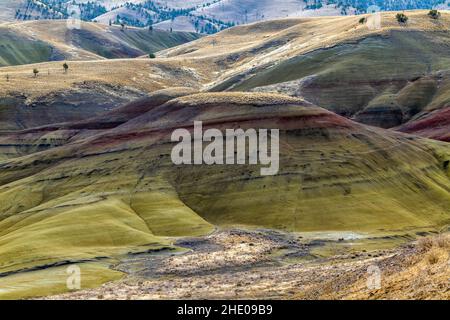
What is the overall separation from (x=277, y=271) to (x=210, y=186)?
45.7 meters

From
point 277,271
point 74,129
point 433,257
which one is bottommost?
point 277,271

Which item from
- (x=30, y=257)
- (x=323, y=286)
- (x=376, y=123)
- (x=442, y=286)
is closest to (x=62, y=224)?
(x=30, y=257)

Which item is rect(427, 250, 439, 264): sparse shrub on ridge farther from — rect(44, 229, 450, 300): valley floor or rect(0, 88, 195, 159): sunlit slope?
rect(0, 88, 195, 159): sunlit slope

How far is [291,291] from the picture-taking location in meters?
55.9

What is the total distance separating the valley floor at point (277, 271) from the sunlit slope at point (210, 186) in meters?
8.18

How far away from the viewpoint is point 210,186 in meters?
120

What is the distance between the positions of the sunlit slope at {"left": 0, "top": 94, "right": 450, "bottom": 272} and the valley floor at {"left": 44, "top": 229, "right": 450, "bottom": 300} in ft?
26.9

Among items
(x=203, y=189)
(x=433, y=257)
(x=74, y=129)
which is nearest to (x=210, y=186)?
(x=203, y=189)

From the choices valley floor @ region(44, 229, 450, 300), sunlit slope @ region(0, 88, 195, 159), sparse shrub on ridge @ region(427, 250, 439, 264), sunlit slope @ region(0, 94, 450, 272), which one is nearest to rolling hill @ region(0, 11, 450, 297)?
sunlit slope @ region(0, 94, 450, 272)

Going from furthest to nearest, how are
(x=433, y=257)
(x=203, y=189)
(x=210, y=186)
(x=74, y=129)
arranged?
(x=74, y=129), (x=210, y=186), (x=203, y=189), (x=433, y=257)

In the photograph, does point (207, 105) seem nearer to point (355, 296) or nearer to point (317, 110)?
point (317, 110)

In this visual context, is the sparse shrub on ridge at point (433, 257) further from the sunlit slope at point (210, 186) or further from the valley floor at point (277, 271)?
the sunlit slope at point (210, 186)

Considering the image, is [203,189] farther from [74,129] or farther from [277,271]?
[74,129]

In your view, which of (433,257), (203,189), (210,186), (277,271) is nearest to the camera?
(433,257)
